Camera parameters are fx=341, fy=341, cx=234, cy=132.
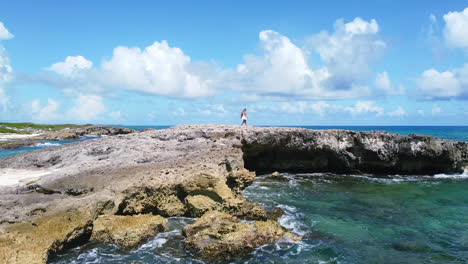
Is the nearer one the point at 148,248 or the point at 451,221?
the point at 148,248

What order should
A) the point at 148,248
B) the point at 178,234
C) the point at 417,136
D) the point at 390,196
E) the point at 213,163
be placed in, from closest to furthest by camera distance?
the point at 148,248, the point at 178,234, the point at 213,163, the point at 390,196, the point at 417,136

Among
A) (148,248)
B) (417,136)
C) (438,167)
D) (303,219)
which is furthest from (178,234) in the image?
(438,167)

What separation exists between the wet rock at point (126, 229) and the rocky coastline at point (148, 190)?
0.12 feet

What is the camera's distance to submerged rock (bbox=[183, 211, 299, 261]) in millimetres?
11250

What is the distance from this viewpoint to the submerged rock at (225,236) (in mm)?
11250

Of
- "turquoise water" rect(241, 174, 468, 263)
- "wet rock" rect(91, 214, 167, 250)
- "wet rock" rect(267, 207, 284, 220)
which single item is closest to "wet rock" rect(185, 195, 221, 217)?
"wet rock" rect(91, 214, 167, 250)

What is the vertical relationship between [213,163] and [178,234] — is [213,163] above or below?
above

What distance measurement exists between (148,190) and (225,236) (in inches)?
188

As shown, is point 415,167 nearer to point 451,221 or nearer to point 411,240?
point 451,221

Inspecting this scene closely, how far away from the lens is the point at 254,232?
480 inches

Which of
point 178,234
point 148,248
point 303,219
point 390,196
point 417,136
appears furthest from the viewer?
point 417,136

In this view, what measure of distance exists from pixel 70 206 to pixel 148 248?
331 centimetres

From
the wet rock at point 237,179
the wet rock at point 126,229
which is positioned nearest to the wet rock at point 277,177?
the wet rock at point 237,179

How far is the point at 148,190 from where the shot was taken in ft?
48.6
